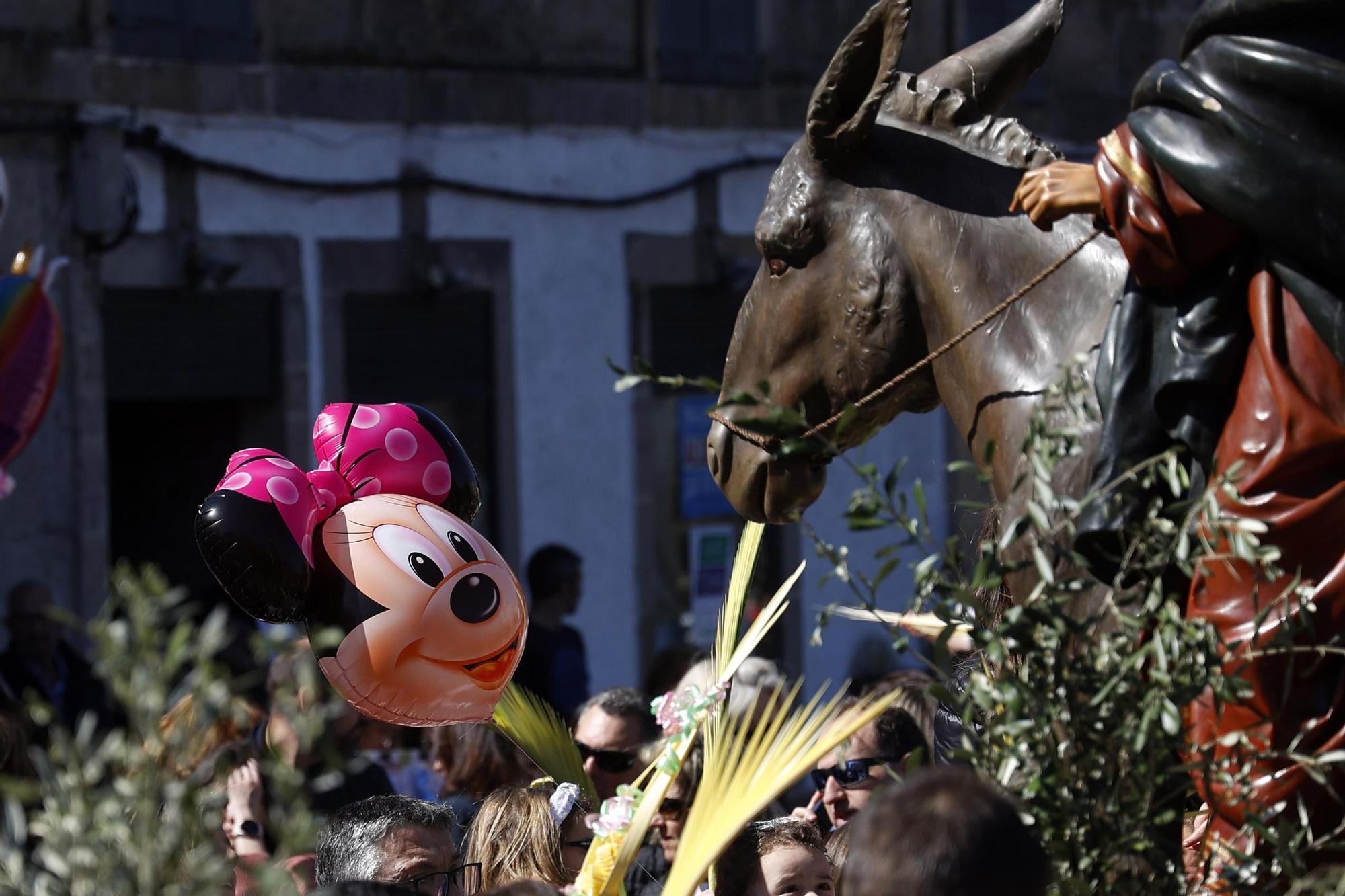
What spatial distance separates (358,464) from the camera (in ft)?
13.2

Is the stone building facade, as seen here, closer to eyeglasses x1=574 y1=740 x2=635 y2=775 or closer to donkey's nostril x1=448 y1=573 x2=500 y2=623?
eyeglasses x1=574 y1=740 x2=635 y2=775

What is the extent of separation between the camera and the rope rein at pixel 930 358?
2957 millimetres

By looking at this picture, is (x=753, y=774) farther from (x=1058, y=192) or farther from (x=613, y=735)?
(x=613, y=735)

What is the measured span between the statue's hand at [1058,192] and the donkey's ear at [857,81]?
1.22 feet

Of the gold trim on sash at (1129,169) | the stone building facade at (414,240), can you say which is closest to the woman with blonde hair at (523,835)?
the gold trim on sash at (1129,169)

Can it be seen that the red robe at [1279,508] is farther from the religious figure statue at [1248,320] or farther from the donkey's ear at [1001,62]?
the donkey's ear at [1001,62]

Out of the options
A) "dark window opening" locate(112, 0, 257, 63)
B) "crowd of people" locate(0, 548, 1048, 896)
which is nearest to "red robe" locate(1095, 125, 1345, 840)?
"crowd of people" locate(0, 548, 1048, 896)

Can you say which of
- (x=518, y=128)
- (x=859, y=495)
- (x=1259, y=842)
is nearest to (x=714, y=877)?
(x=1259, y=842)

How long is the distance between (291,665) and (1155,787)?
3.71 meters

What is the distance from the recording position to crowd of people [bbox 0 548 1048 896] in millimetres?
1974

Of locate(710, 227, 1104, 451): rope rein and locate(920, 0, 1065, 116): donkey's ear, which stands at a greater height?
locate(920, 0, 1065, 116): donkey's ear

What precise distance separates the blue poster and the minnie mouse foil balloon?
28.4 ft

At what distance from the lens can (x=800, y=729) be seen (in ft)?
8.29

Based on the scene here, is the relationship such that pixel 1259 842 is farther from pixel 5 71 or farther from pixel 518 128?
pixel 518 128
